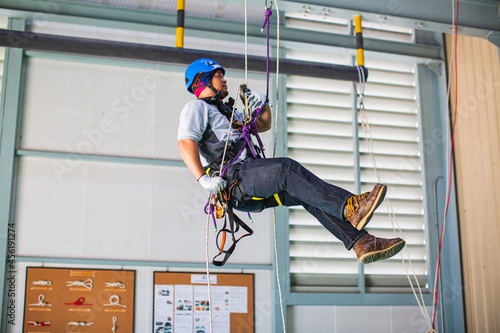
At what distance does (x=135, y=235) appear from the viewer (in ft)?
19.6

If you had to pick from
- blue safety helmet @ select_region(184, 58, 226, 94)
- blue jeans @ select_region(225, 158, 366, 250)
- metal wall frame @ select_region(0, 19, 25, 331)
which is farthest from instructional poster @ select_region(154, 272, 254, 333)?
blue safety helmet @ select_region(184, 58, 226, 94)

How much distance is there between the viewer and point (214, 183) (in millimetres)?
3369

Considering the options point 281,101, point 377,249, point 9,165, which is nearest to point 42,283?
point 9,165

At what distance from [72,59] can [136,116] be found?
3.28 ft

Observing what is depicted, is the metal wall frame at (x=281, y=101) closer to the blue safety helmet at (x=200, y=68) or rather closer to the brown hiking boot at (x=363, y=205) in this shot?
the blue safety helmet at (x=200, y=68)

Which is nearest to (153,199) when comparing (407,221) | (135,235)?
(135,235)

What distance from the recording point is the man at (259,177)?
309cm

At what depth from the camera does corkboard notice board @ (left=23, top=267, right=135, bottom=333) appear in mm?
5551

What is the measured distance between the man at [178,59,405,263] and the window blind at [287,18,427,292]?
286 cm

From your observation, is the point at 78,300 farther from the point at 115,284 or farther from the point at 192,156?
the point at 192,156

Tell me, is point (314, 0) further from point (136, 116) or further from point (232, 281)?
point (232, 281)

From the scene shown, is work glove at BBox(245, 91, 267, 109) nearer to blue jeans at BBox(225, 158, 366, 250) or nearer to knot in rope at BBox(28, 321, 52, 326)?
blue jeans at BBox(225, 158, 366, 250)

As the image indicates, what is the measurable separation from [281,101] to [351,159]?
1.20 m

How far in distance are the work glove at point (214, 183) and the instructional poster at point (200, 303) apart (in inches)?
112
